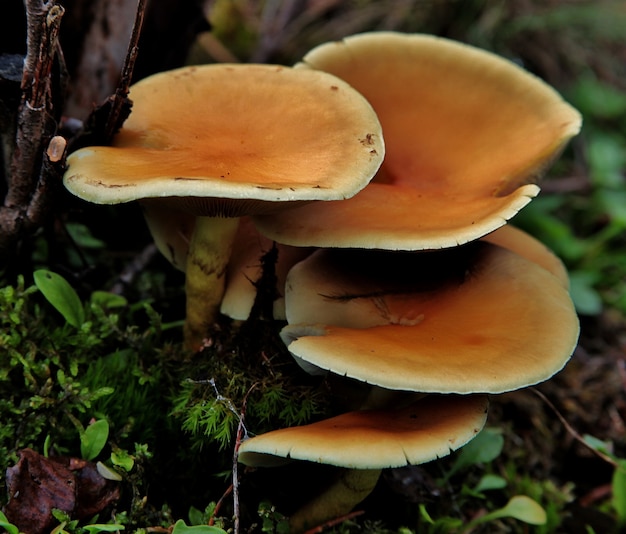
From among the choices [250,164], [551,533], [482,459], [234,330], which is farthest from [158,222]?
[551,533]

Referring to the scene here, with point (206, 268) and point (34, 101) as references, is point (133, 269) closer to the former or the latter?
point (206, 268)

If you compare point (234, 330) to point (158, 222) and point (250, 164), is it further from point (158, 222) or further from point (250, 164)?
point (250, 164)

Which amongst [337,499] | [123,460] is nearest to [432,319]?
[337,499]

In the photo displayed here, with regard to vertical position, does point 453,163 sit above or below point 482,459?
above

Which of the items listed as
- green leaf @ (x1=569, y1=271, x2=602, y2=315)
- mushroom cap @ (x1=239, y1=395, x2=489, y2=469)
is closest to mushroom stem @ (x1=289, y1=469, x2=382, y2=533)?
mushroom cap @ (x1=239, y1=395, x2=489, y2=469)

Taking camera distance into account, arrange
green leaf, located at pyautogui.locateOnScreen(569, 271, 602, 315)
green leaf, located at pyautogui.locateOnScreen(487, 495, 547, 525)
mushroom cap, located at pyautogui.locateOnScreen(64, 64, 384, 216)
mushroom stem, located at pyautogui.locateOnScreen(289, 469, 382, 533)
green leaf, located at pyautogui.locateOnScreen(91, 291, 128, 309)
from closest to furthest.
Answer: mushroom cap, located at pyautogui.locateOnScreen(64, 64, 384, 216)
mushroom stem, located at pyautogui.locateOnScreen(289, 469, 382, 533)
green leaf, located at pyautogui.locateOnScreen(487, 495, 547, 525)
green leaf, located at pyautogui.locateOnScreen(91, 291, 128, 309)
green leaf, located at pyautogui.locateOnScreen(569, 271, 602, 315)

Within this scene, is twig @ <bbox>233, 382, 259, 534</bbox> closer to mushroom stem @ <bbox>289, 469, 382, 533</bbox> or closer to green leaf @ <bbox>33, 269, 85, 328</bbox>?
mushroom stem @ <bbox>289, 469, 382, 533</bbox>

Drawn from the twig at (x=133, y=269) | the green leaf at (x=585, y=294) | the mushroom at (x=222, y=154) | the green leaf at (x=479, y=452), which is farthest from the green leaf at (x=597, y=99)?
the twig at (x=133, y=269)

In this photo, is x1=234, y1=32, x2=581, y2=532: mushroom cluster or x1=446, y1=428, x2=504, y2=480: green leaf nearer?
x1=234, y1=32, x2=581, y2=532: mushroom cluster
